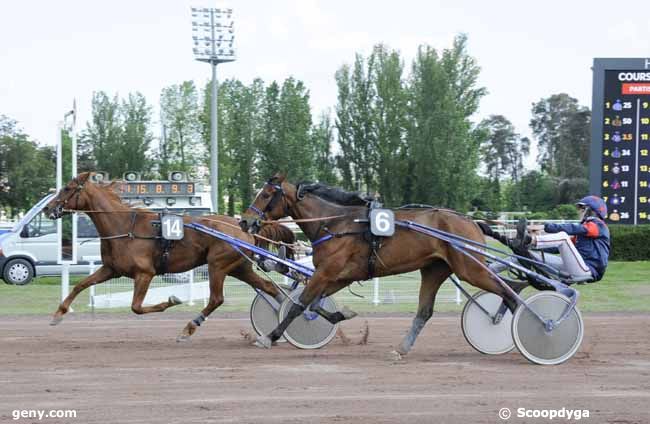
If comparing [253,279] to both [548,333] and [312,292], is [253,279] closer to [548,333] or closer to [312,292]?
[312,292]

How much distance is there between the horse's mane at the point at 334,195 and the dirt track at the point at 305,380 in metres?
1.39

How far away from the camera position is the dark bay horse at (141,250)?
9.65 metres

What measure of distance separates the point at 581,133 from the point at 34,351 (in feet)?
180

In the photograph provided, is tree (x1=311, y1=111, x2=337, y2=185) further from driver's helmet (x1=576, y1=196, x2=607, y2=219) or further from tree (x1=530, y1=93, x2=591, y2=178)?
driver's helmet (x1=576, y1=196, x2=607, y2=219)

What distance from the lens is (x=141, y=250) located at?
9.69m

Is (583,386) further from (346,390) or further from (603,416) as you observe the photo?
(346,390)

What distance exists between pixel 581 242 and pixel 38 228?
13230 mm

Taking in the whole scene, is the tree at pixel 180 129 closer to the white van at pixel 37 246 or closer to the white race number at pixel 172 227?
the white van at pixel 37 246

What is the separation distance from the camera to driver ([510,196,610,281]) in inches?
324

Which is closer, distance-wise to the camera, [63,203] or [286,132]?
[63,203]

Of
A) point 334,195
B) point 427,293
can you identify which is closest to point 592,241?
point 427,293

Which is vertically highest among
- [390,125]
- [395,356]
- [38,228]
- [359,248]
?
[390,125]

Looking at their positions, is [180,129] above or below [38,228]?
above

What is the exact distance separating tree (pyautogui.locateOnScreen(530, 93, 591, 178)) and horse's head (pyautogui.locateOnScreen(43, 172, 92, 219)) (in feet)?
156
